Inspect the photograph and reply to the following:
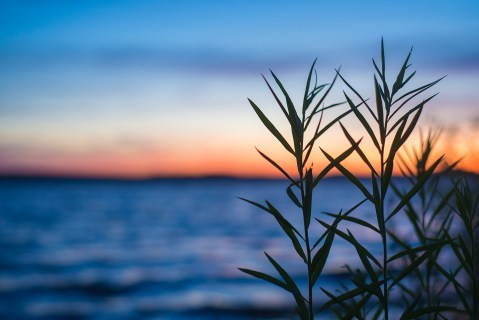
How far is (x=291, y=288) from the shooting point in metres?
1.32

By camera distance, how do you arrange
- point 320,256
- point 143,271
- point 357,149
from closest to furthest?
point 357,149, point 320,256, point 143,271

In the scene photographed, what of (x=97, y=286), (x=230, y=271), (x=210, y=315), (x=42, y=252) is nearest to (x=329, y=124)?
(x=210, y=315)

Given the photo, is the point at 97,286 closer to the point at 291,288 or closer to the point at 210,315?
the point at 210,315

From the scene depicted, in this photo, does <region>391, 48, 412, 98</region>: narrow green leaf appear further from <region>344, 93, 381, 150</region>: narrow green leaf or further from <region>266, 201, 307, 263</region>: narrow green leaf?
<region>266, 201, 307, 263</region>: narrow green leaf

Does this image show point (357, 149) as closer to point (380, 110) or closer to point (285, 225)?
point (380, 110)

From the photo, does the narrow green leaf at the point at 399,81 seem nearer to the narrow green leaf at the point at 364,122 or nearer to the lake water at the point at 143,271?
the narrow green leaf at the point at 364,122

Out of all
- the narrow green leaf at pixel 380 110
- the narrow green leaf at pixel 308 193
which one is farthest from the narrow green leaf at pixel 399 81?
the narrow green leaf at pixel 308 193

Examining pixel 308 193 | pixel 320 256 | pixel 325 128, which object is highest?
pixel 325 128

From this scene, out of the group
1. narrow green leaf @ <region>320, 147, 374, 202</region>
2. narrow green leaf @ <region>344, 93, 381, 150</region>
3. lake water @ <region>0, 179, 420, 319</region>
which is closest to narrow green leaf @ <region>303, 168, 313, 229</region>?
narrow green leaf @ <region>320, 147, 374, 202</region>

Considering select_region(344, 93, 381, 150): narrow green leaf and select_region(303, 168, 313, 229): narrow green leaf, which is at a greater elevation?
select_region(344, 93, 381, 150): narrow green leaf

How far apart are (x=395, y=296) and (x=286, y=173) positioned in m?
13.3

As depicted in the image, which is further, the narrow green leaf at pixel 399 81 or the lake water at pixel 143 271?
the lake water at pixel 143 271

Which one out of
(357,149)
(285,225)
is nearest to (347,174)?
(357,149)

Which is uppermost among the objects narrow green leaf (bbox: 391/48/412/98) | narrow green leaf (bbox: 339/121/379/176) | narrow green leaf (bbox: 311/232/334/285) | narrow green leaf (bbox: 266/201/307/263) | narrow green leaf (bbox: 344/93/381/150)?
narrow green leaf (bbox: 391/48/412/98)
